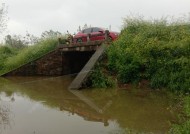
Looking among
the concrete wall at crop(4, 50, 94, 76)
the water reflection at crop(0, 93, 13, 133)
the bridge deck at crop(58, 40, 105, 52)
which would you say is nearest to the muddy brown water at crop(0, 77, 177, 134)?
the water reflection at crop(0, 93, 13, 133)

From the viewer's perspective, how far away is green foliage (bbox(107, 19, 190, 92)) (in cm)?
1327

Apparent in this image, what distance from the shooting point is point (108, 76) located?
629 inches

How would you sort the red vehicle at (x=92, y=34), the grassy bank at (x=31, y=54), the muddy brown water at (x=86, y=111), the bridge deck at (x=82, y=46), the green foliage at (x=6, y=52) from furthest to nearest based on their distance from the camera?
the green foliage at (x=6, y=52) → the grassy bank at (x=31, y=54) → the red vehicle at (x=92, y=34) → the bridge deck at (x=82, y=46) → the muddy brown water at (x=86, y=111)

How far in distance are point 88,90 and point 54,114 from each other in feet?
15.5

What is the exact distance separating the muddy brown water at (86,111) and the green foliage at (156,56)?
81cm

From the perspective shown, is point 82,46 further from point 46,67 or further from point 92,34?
point 46,67

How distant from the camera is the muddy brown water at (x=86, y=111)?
8.52 m

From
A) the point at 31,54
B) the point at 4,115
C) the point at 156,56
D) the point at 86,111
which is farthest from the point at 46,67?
the point at 4,115

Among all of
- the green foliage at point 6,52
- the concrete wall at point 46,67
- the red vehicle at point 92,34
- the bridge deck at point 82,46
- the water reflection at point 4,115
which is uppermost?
the red vehicle at point 92,34

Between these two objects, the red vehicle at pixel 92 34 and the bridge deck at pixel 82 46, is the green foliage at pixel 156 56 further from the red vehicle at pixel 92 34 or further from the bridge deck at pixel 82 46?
the red vehicle at pixel 92 34

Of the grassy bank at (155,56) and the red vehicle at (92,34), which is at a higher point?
the red vehicle at (92,34)

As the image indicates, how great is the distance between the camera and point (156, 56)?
14602mm

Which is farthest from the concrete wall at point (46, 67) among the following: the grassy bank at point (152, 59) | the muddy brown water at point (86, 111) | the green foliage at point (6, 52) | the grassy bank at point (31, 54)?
the muddy brown water at point (86, 111)

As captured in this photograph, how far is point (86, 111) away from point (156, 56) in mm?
5236
